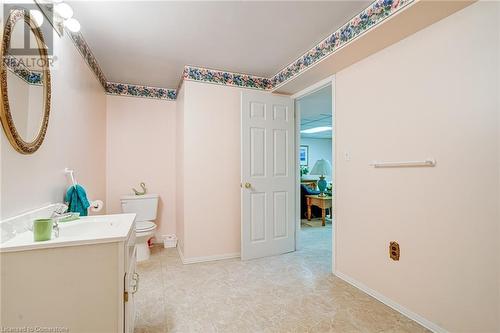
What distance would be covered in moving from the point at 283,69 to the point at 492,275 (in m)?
2.48

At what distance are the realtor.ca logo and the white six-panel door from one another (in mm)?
1780

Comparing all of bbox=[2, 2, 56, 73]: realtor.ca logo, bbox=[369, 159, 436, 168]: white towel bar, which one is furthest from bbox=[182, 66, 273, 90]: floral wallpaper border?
bbox=[369, 159, 436, 168]: white towel bar

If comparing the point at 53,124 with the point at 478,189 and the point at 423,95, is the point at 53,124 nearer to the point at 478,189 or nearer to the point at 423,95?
the point at 423,95

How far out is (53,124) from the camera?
60.3 inches

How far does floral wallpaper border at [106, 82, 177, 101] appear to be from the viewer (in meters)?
3.21

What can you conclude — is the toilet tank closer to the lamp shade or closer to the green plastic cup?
the green plastic cup

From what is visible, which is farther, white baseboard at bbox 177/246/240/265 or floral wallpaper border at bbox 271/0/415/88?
white baseboard at bbox 177/246/240/265

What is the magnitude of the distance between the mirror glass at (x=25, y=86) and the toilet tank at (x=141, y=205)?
1.86m

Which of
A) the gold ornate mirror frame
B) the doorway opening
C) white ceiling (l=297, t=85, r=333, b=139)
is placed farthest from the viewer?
white ceiling (l=297, t=85, r=333, b=139)

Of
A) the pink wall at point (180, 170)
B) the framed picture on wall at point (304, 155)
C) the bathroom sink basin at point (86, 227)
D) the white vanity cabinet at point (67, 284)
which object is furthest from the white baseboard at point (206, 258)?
the framed picture on wall at point (304, 155)

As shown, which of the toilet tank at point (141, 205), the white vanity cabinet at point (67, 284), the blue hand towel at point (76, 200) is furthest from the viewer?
the toilet tank at point (141, 205)

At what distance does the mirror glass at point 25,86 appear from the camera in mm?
1126

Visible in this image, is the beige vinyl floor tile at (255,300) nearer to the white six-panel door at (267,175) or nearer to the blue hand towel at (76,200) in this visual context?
the white six-panel door at (267,175)

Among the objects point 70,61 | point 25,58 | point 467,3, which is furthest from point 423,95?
point 70,61
